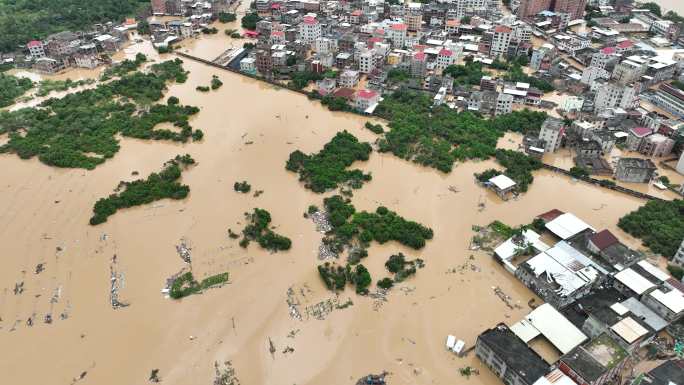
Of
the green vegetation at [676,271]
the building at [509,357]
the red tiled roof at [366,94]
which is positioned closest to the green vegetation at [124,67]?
the red tiled roof at [366,94]

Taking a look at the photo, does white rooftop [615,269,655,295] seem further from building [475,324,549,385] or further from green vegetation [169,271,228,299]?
green vegetation [169,271,228,299]

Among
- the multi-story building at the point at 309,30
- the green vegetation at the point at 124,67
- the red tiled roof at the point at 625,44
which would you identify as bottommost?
the green vegetation at the point at 124,67

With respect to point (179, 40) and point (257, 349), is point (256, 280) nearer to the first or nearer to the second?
point (257, 349)

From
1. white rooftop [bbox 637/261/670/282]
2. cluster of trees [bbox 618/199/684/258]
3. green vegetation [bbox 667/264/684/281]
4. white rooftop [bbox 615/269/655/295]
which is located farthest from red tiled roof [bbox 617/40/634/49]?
white rooftop [bbox 615/269/655/295]

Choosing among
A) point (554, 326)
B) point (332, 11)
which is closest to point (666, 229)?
point (554, 326)

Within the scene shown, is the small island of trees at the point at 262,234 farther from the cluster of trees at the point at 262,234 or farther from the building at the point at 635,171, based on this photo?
the building at the point at 635,171

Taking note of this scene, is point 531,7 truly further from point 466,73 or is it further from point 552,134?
point 552,134

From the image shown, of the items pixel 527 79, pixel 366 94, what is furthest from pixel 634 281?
pixel 527 79
